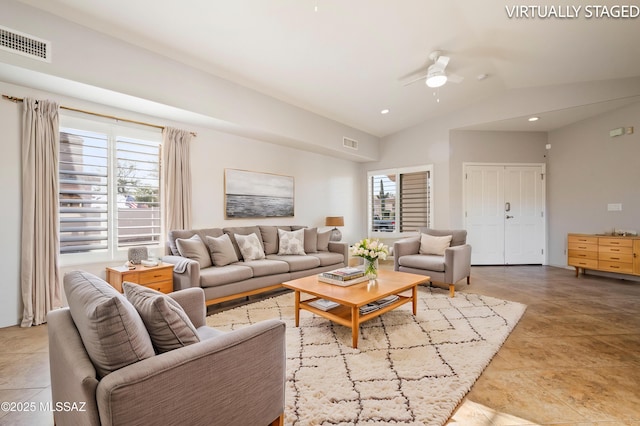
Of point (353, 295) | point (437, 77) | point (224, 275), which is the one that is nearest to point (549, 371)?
point (353, 295)

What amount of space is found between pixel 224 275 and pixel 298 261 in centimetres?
116

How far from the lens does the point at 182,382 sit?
1.11 meters

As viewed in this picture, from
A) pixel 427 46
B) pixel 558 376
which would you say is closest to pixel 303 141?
pixel 427 46

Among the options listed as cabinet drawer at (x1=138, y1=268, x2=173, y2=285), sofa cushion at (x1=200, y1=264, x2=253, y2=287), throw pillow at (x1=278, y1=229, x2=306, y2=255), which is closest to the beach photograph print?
throw pillow at (x1=278, y1=229, x2=306, y2=255)

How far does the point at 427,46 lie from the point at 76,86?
3.94m

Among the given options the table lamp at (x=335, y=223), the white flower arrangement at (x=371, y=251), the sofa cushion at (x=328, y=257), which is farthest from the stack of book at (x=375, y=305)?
the table lamp at (x=335, y=223)

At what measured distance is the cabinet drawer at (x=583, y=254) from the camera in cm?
502

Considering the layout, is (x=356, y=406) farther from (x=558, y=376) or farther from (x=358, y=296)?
(x=558, y=376)

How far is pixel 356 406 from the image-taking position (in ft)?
5.77

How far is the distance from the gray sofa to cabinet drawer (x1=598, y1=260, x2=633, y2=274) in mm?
4233

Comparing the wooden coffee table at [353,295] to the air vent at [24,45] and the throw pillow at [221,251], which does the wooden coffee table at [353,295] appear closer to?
the throw pillow at [221,251]

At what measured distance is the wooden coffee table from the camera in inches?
98.3

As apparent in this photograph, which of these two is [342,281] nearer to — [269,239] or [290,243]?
[290,243]

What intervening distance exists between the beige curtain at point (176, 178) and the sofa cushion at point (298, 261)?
54.3 inches
